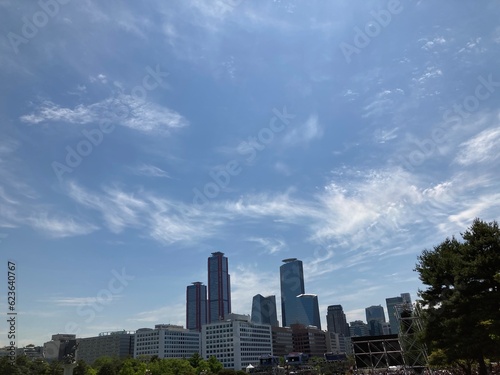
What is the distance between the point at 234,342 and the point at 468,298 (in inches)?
4814

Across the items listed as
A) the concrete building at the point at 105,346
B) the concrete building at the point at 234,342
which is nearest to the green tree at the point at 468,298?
the concrete building at the point at 234,342

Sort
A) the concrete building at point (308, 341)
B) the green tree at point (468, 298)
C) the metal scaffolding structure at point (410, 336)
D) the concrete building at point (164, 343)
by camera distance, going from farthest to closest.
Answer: the concrete building at point (308, 341), the concrete building at point (164, 343), the metal scaffolding structure at point (410, 336), the green tree at point (468, 298)

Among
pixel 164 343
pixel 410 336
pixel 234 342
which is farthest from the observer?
pixel 164 343

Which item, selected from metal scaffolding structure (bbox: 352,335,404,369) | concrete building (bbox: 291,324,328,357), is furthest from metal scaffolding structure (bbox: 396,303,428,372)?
concrete building (bbox: 291,324,328,357)

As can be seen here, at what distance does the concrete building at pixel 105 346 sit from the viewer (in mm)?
173625

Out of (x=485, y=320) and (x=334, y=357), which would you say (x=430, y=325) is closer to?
(x=485, y=320)

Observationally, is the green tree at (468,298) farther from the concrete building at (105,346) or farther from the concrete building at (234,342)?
the concrete building at (105,346)

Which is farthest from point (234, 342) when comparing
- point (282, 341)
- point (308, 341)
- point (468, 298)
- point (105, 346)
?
point (468, 298)

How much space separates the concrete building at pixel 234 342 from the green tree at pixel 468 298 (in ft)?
383

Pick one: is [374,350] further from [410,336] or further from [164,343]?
[164,343]

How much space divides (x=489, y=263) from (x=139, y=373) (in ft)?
206

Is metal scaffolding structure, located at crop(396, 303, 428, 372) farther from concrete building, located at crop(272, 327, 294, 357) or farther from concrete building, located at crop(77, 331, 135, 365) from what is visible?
concrete building, located at crop(77, 331, 135, 365)

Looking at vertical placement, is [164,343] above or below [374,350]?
above

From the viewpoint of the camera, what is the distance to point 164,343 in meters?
144
